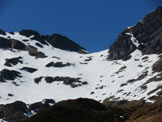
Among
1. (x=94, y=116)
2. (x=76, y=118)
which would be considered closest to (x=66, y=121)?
(x=76, y=118)

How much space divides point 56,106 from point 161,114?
5013cm

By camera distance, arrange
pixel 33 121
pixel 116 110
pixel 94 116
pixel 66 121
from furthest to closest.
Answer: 1. pixel 116 110
2. pixel 94 116
3. pixel 66 121
4. pixel 33 121

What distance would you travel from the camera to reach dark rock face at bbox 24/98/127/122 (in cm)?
13075

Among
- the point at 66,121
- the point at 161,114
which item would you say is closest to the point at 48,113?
the point at 66,121

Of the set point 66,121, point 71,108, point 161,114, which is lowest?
point 161,114

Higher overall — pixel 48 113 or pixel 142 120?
pixel 48 113

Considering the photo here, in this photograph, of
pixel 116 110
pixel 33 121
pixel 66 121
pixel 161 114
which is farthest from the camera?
pixel 116 110

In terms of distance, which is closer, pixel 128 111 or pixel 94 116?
pixel 94 116

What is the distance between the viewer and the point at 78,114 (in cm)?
14062

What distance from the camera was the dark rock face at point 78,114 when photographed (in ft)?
429

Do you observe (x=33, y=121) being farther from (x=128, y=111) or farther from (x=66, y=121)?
(x=128, y=111)

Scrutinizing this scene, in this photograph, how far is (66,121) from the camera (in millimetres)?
132000

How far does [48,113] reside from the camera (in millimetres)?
134625

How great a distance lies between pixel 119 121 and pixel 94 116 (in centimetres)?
1150
